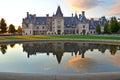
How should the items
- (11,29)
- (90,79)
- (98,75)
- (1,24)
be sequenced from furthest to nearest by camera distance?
(11,29) < (1,24) < (98,75) < (90,79)

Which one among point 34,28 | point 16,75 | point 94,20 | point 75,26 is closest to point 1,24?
point 34,28

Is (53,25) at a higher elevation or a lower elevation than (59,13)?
lower

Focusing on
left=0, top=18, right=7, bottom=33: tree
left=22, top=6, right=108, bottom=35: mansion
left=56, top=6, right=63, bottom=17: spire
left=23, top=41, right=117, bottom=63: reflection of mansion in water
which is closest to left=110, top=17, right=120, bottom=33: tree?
left=22, top=6, right=108, bottom=35: mansion

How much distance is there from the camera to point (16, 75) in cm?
922

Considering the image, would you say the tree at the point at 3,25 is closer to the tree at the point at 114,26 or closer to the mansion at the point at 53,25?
the mansion at the point at 53,25

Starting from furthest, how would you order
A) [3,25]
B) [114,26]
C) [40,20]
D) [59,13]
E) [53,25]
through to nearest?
[40,20], [53,25], [59,13], [3,25], [114,26]

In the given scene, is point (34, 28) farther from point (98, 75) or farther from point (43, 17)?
point (98, 75)

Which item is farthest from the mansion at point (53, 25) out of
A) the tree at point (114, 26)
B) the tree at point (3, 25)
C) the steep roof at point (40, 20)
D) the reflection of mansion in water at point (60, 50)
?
the reflection of mansion in water at point (60, 50)

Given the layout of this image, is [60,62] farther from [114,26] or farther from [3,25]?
[3,25]

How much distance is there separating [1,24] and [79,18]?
38.1 m

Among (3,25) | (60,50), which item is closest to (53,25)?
(3,25)

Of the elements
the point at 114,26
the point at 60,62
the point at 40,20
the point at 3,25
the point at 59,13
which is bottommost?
the point at 60,62

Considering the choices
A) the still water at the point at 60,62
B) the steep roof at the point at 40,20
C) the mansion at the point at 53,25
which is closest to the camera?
the still water at the point at 60,62

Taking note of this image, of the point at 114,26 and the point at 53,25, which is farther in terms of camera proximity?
the point at 53,25
